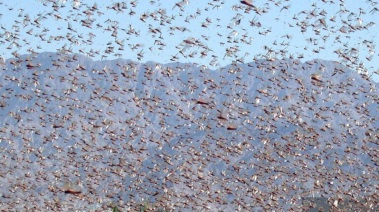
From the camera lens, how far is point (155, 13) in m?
31.7

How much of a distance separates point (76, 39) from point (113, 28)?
7.75 ft

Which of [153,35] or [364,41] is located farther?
[364,41]

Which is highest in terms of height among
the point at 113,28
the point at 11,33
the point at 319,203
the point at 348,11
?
the point at 348,11

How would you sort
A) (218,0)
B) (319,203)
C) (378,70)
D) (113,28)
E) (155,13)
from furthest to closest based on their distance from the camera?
(319,203) → (378,70) → (113,28) → (155,13) → (218,0)

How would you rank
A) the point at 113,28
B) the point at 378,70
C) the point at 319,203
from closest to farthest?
the point at 113,28, the point at 378,70, the point at 319,203

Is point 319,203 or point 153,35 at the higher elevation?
point 153,35

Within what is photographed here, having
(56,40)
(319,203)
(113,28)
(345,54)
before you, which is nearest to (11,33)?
(56,40)

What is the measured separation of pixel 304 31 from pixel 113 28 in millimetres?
7841

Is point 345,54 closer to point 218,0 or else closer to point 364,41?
point 364,41

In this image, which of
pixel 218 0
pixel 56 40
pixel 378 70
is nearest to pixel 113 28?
pixel 56 40

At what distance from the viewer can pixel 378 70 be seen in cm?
3675

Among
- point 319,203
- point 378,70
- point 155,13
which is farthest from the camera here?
point 319,203

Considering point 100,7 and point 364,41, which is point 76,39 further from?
point 364,41

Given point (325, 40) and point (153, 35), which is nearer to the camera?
point (153, 35)
